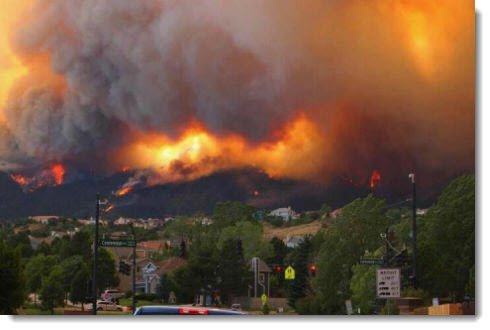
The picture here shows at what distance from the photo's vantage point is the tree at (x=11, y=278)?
12359 millimetres

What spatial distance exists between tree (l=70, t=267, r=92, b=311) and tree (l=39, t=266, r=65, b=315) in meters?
0.14

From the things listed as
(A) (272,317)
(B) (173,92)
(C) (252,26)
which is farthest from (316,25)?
(A) (272,317)

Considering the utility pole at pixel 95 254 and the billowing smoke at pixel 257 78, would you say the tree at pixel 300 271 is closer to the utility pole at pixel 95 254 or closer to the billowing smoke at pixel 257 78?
the billowing smoke at pixel 257 78

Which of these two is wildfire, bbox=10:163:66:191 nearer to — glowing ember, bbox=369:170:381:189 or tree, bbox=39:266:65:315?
tree, bbox=39:266:65:315

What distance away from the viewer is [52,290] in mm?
12461

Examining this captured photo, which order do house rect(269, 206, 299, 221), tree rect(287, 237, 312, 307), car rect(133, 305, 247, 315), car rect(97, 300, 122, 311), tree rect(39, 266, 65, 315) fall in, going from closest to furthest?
car rect(133, 305, 247, 315)
tree rect(39, 266, 65, 315)
car rect(97, 300, 122, 311)
tree rect(287, 237, 312, 307)
house rect(269, 206, 299, 221)

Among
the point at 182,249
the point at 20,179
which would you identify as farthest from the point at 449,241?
the point at 20,179

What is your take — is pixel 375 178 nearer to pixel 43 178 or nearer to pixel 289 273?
pixel 289 273

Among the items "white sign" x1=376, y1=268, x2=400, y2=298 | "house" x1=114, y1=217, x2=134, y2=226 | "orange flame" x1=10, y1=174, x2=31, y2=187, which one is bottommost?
"white sign" x1=376, y1=268, x2=400, y2=298

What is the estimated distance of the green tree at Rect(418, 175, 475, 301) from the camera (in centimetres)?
1273

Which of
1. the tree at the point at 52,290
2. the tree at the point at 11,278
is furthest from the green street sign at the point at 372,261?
the tree at the point at 11,278

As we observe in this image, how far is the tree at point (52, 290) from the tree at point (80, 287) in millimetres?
142

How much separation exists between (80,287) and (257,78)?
3.41m

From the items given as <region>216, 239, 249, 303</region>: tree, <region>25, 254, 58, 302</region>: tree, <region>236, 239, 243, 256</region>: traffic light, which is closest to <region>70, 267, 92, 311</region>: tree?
<region>25, 254, 58, 302</region>: tree
